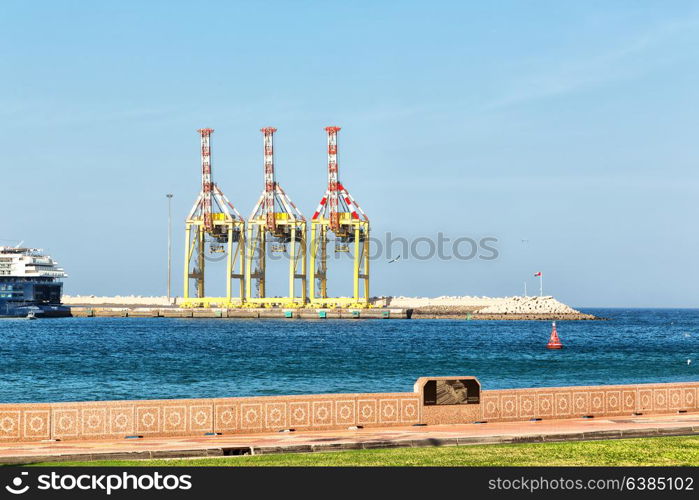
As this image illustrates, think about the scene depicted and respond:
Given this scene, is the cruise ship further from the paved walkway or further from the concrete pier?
the paved walkway

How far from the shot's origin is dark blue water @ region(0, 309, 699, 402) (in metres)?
39.3

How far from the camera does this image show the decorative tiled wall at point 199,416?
16.5m

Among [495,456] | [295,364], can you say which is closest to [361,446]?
[495,456]

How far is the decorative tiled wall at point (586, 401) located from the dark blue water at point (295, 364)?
60.1ft

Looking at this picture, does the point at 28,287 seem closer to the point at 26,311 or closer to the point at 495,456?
the point at 26,311

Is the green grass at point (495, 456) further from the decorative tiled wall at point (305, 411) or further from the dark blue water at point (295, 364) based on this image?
the dark blue water at point (295, 364)

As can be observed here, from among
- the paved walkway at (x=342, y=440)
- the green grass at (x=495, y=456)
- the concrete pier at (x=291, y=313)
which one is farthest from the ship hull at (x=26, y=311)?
the green grass at (x=495, y=456)

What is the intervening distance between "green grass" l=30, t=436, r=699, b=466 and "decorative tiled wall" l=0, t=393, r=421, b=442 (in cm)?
237

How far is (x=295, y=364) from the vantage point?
171 ft

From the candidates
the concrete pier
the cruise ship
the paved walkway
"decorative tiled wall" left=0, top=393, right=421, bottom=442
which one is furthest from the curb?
the cruise ship

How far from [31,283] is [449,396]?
140 m

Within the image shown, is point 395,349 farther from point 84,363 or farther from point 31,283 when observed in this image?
point 31,283
